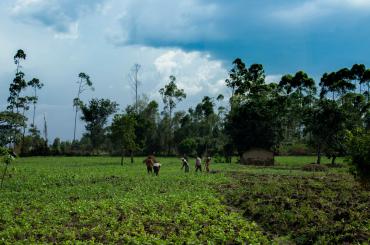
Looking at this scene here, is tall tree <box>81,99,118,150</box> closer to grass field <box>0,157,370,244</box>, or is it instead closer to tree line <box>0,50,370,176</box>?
tree line <box>0,50,370,176</box>

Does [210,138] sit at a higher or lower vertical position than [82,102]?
lower

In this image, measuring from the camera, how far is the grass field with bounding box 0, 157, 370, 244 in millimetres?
→ 14398

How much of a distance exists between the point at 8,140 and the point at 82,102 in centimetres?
5474

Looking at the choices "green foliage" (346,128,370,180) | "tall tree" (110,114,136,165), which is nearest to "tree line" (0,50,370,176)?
"tall tree" (110,114,136,165)

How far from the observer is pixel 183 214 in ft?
58.0

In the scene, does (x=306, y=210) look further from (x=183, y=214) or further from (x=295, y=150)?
(x=295, y=150)

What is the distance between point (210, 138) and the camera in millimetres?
78688

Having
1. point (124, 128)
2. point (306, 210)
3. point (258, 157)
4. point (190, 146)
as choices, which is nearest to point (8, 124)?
point (124, 128)

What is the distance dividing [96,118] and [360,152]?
260 feet

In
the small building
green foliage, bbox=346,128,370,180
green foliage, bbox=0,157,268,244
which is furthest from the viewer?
the small building

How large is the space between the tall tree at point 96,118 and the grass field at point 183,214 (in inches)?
2547

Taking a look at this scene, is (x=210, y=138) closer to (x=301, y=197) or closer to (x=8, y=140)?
(x=8, y=140)

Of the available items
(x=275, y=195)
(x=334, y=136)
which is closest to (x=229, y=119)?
(x=334, y=136)

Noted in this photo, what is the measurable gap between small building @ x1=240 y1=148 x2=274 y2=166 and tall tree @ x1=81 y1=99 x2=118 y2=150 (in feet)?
138
